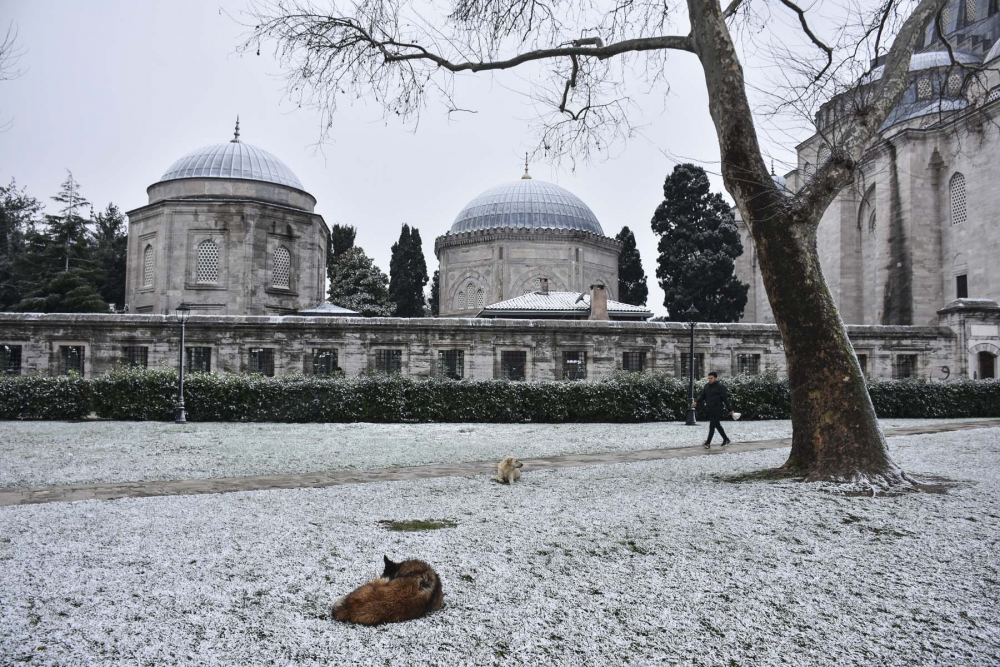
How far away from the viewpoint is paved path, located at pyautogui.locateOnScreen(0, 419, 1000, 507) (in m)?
7.82

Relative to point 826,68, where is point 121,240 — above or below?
above

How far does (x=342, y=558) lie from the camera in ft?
16.7

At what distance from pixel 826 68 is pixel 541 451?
7.64 meters

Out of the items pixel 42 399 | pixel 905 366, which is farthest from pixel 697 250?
pixel 42 399

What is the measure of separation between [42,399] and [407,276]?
3061cm

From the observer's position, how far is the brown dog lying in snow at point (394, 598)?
12.8 ft

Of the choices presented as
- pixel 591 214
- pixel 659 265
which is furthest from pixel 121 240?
pixel 659 265

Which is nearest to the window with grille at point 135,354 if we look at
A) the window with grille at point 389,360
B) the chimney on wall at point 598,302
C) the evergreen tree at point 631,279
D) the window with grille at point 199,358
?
the window with grille at point 199,358

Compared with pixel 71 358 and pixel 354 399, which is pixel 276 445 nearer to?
pixel 354 399

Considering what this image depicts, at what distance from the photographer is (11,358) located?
22.2m

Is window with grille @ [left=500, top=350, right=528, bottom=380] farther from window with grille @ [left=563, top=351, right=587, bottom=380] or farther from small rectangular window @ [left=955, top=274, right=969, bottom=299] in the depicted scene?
small rectangular window @ [left=955, top=274, right=969, bottom=299]

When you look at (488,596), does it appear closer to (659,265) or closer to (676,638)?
(676,638)

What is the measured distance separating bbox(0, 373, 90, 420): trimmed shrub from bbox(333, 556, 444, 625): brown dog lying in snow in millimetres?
16976

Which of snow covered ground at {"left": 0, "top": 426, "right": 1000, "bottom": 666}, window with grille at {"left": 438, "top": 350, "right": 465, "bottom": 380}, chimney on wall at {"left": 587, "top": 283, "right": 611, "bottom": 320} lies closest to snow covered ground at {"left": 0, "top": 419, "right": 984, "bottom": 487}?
snow covered ground at {"left": 0, "top": 426, "right": 1000, "bottom": 666}
